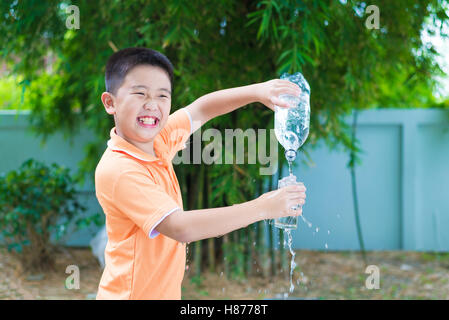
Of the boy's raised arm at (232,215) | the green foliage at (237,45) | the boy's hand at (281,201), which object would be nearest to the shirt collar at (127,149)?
the boy's raised arm at (232,215)

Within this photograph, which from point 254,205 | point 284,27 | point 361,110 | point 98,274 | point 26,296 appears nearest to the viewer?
point 254,205

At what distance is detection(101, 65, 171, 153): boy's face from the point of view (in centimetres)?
134

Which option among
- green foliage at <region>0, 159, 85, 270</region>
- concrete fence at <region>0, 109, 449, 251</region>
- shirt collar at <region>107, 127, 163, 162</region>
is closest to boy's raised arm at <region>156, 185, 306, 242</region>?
shirt collar at <region>107, 127, 163, 162</region>

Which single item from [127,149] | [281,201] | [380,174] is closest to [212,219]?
[281,201]

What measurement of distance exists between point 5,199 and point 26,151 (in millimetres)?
1276

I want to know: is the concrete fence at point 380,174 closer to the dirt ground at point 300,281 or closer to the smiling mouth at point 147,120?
the dirt ground at point 300,281

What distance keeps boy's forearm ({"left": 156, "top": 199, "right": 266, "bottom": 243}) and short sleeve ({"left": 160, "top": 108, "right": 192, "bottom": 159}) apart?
462 mm

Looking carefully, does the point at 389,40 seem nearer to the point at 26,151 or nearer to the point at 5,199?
the point at 5,199

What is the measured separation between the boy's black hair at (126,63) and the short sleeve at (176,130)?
27 centimetres

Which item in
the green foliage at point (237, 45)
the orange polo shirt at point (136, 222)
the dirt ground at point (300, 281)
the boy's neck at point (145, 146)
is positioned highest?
the green foliage at point (237, 45)

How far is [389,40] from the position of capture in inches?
128

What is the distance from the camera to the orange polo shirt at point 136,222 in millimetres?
1211

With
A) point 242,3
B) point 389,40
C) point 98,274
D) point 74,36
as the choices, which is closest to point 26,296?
point 98,274

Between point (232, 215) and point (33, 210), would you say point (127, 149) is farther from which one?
point (33, 210)
